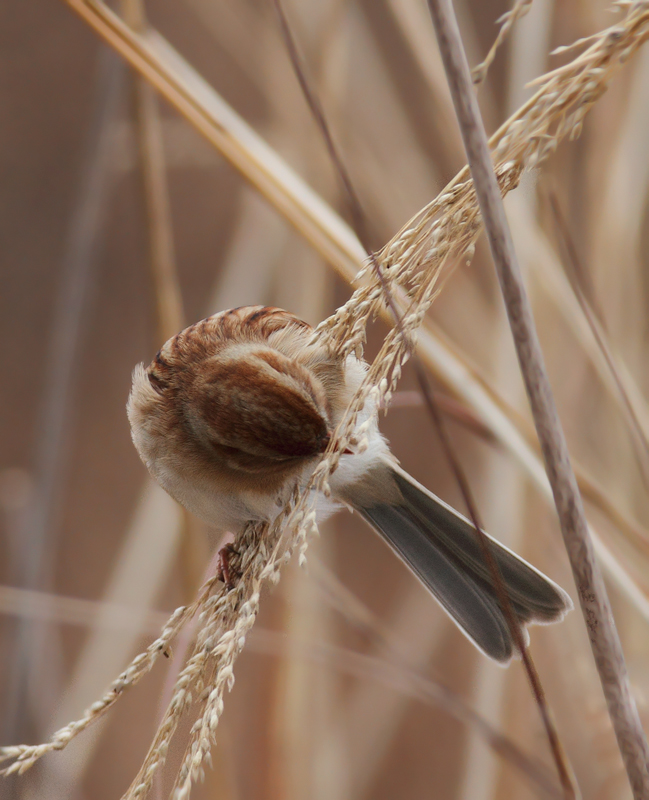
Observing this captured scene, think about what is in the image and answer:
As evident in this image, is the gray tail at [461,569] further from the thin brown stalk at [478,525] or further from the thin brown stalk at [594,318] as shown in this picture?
the thin brown stalk at [478,525]

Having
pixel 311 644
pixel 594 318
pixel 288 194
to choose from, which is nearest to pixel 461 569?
pixel 311 644

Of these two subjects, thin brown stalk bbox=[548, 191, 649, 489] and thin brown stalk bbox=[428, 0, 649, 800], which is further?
thin brown stalk bbox=[548, 191, 649, 489]

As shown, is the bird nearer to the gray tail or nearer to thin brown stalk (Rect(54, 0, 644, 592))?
the gray tail

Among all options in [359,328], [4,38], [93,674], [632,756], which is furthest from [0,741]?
[4,38]

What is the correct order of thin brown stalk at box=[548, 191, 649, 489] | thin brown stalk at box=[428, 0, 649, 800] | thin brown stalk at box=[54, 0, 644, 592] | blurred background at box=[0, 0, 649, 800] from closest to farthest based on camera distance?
thin brown stalk at box=[428, 0, 649, 800]
thin brown stalk at box=[548, 191, 649, 489]
thin brown stalk at box=[54, 0, 644, 592]
blurred background at box=[0, 0, 649, 800]

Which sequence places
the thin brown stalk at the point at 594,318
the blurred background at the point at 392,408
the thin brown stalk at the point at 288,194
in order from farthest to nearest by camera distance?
the blurred background at the point at 392,408, the thin brown stalk at the point at 288,194, the thin brown stalk at the point at 594,318

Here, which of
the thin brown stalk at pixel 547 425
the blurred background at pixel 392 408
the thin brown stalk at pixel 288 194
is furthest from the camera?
the blurred background at pixel 392 408

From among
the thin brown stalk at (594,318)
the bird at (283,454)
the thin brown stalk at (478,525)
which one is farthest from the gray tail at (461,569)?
the thin brown stalk at (478,525)

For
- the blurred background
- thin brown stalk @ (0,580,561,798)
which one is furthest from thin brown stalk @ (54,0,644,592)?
thin brown stalk @ (0,580,561,798)
